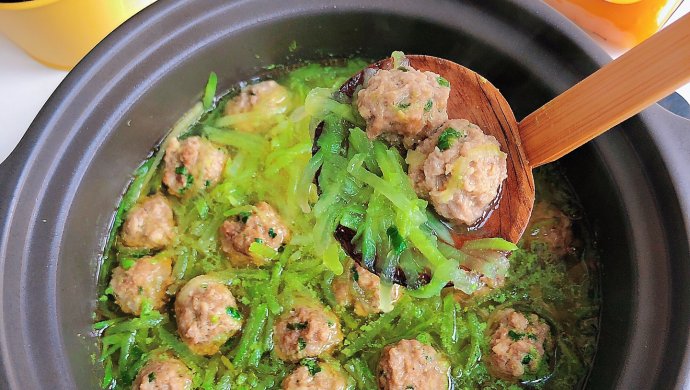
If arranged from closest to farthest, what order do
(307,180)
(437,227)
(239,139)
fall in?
(437,227), (307,180), (239,139)

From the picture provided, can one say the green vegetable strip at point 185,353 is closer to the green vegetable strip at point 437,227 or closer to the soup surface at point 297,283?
the soup surface at point 297,283

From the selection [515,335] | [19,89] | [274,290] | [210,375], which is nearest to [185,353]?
[210,375]

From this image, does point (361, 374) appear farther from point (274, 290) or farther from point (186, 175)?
point (186, 175)

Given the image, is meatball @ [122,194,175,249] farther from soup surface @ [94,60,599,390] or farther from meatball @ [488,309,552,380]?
meatball @ [488,309,552,380]

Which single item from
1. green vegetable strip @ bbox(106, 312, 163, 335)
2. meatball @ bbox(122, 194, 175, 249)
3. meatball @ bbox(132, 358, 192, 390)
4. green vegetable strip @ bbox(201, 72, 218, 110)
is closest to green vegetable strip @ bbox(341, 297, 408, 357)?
meatball @ bbox(132, 358, 192, 390)

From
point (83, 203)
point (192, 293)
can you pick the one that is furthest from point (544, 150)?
point (83, 203)

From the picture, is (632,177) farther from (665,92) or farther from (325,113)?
(325,113)
